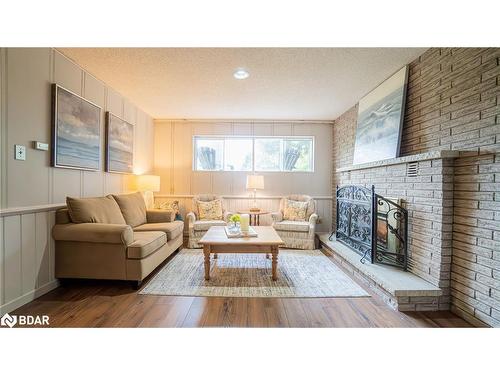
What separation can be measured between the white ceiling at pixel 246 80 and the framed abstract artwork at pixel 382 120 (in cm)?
15

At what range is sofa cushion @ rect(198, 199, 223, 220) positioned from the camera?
420cm

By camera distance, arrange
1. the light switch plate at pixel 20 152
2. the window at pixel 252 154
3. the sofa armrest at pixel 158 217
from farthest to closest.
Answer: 1. the window at pixel 252 154
2. the sofa armrest at pixel 158 217
3. the light switch plate at pixel 20 152

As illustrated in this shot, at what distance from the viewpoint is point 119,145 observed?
3426 mm

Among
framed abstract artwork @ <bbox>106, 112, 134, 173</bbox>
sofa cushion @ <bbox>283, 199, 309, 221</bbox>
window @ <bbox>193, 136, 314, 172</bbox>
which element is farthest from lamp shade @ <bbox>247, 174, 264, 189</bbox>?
framed abstract artwork @ <bbox>106, 112, 134, 173</bbox>

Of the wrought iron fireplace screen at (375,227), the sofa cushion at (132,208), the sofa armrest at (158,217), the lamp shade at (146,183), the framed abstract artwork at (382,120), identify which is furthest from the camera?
the lamp shade at (146,183)

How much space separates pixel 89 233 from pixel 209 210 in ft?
7.17

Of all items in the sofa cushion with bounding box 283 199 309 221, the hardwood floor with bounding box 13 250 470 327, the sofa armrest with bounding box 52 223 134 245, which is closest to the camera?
the hardwood floor with bounding box 13 250 470 327

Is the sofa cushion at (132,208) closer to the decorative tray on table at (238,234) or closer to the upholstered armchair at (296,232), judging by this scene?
the decorative tray on table at (238,234)

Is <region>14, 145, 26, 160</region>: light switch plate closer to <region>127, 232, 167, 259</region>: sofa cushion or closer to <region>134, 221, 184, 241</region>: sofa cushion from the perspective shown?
<region>127, 232, 167, 259</region>: sofa cushion

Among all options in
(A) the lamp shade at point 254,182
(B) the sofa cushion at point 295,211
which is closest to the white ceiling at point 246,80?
(A) the lamp shade at point 254,182

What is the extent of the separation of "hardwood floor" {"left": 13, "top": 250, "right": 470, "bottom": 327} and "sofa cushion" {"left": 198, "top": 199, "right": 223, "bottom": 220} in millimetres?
2063

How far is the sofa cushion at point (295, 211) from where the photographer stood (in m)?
4.17

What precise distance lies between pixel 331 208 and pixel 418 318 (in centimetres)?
295
